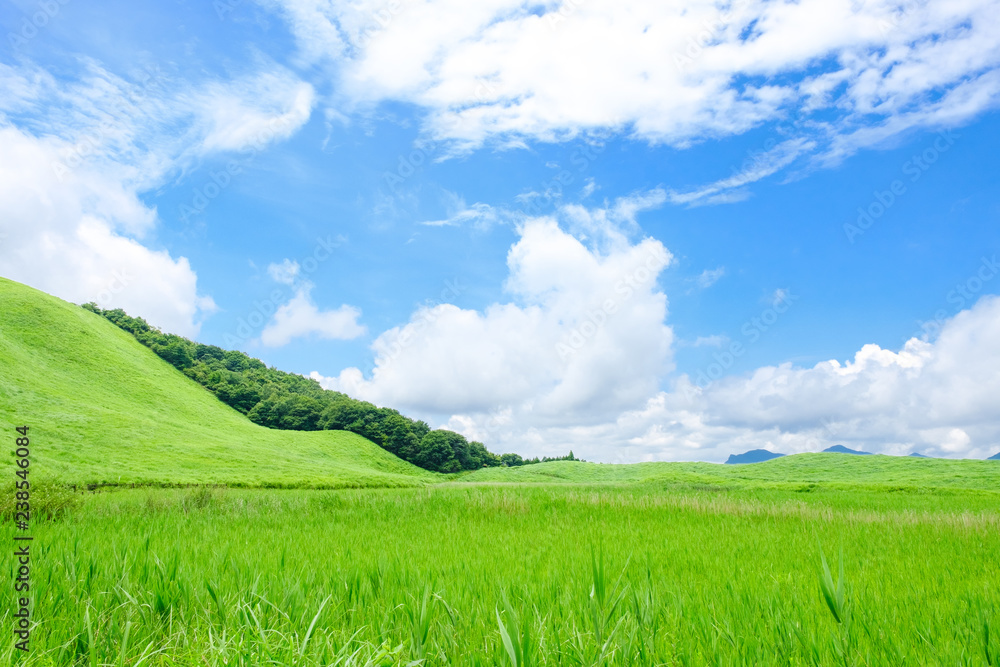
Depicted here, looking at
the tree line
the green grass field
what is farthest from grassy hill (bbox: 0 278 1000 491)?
the green grass field

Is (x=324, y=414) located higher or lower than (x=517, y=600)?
higher

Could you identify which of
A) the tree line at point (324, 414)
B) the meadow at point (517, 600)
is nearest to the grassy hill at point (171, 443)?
the tree line at point (324, 414)

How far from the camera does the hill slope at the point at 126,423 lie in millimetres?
42834

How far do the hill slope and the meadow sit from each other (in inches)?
1077

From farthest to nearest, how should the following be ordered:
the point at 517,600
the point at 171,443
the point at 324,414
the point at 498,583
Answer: the point at 324,414
the point at 171,443
the point at 498,583
the point at 517,600

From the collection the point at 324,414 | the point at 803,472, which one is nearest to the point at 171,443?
the point at 324,414

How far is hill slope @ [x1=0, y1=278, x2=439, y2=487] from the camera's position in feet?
141

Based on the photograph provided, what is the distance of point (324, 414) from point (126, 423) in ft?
151

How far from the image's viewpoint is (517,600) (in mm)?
4203

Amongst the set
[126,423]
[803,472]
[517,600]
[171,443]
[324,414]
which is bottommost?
[517,600]

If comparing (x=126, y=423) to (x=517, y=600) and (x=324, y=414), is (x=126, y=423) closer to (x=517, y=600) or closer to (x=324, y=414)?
(x=324, y=414)

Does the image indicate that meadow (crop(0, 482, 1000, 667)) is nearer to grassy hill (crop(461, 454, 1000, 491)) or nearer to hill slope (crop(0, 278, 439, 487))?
hill slope (crop(0, 278, 439, 487))

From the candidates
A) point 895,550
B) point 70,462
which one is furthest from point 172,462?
point 895,550

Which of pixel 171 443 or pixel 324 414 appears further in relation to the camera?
pixel 324 414
